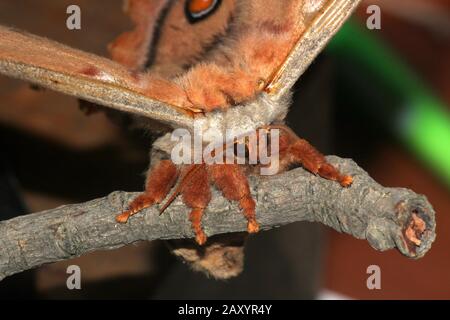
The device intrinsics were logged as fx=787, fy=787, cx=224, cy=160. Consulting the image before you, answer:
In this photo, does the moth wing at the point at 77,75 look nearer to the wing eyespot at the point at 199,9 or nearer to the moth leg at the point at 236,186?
the moth leg at the point at 236,186

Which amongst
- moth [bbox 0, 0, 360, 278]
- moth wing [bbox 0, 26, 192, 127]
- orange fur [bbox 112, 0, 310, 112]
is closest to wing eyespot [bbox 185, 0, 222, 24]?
orange fur [bbox 112, 0, 310, 112]

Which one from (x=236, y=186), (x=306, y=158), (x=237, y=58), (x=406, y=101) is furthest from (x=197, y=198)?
(x=406, y=101)

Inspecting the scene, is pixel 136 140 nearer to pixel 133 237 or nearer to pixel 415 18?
pixel 133 237

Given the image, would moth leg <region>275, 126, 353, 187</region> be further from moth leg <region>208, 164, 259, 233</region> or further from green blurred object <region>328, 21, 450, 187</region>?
green blurred object <region>328, 21, 450, 187</region>

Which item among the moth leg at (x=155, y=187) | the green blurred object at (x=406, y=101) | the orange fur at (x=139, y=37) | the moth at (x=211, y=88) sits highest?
the green blurred object at (x=406, y=101)

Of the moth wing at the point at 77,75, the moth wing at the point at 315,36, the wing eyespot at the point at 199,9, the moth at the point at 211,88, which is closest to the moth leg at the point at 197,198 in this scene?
the moth at the point at 211,88
